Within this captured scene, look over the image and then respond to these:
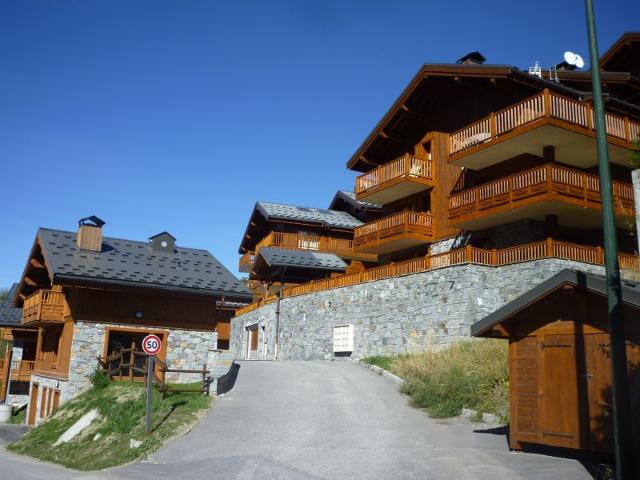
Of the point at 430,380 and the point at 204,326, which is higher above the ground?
the point at 204,326

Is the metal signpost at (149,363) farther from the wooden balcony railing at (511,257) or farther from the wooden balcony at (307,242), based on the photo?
the wooden balcony at (307,242)

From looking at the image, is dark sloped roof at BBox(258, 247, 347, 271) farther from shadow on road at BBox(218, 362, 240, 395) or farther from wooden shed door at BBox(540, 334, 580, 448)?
wooden shed door at BBox(540, 334, 580, 448)

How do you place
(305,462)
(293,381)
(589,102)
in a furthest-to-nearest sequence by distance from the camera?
(589,102)
(293,381)
(305,462)

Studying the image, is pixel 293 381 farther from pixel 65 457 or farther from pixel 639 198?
pixel 639 198

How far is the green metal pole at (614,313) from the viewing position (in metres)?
7.65

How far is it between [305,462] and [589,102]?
18516 mm

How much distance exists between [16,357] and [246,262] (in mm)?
21203

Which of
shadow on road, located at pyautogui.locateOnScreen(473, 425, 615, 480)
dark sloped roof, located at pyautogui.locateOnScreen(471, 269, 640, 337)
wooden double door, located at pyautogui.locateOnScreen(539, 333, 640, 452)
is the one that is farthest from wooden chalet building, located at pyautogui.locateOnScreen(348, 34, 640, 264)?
shadow on road, located at pyautogui.locateOnScreen(473, 425, 615, 480)

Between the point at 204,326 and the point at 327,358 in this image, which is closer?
the point at 204,326

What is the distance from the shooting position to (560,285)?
1096 centimetres

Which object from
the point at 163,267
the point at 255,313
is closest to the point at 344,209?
the point at 255,313

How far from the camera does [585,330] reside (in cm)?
1102

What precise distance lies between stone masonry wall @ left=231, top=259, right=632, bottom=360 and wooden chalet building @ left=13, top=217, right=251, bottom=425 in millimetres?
5867

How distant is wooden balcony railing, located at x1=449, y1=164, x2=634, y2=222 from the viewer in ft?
72.8
